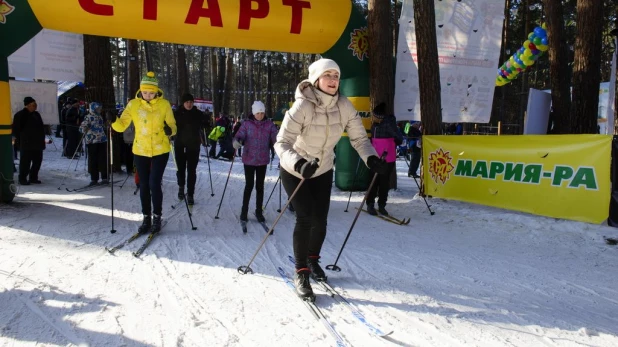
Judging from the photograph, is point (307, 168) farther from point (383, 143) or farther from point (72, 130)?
point (72, 130)

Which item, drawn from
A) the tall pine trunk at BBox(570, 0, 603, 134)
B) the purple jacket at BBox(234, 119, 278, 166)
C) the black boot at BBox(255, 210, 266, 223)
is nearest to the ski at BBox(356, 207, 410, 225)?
the black boot at BBox(255, 210, 266, 223)

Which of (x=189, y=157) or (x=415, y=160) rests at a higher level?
(x=189, y=157)

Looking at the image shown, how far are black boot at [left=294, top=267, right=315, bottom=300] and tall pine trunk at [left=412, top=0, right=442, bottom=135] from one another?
579 centimetres

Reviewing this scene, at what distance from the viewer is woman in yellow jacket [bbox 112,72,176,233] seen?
4961 mm

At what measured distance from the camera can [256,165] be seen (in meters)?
6.04

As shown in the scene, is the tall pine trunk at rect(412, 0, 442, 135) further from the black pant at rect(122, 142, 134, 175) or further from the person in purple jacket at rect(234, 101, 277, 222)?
the black pant at rect(122, 142, 134, 175)

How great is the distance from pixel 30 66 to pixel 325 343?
11.1 metres

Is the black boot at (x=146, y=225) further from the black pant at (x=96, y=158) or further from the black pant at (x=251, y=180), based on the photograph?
the black pant at (x=96, y=158)

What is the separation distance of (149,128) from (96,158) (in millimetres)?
4504

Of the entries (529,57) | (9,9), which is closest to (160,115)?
(9,9)

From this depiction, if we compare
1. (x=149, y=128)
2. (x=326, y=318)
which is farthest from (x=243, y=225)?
(x=326, y=318)

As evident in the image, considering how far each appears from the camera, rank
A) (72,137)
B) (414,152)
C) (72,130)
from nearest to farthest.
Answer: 1. (414,152)
2. (72,130)
3. (72,137)

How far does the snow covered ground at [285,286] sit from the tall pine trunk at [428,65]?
8.26 feet

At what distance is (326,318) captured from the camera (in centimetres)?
296
